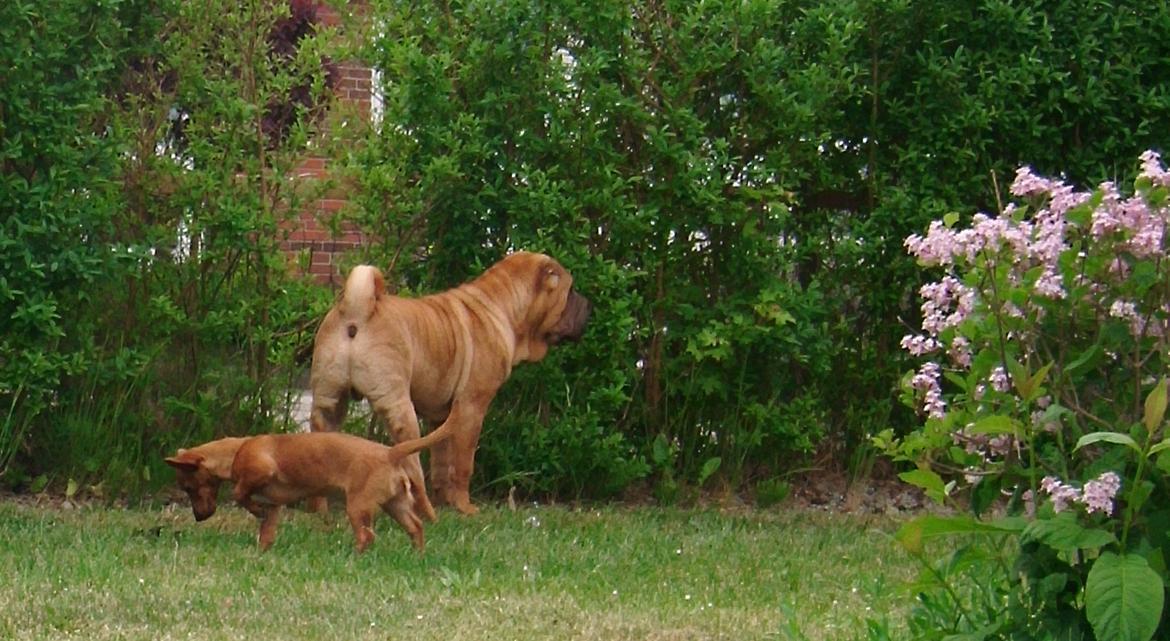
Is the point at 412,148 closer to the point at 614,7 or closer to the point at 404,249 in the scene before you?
the point at 404,249

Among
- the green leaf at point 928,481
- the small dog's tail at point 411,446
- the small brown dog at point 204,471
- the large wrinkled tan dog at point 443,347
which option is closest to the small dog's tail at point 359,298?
the large wrinkled tan dog at point 443,347

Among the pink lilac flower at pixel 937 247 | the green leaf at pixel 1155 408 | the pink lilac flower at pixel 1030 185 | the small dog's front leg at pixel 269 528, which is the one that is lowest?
the small dog's front leg at pixel 269 528

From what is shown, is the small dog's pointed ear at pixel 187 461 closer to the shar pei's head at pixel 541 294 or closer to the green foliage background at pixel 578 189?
the green foliage background at pixel 578 189

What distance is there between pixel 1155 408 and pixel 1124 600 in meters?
0.46

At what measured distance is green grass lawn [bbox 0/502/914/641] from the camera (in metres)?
5.82

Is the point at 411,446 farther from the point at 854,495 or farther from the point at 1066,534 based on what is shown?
the point at 854,495

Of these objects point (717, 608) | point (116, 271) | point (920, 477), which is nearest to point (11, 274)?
point (116, 271)

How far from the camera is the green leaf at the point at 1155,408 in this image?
4.34 meters

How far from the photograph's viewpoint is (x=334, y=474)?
717 centimetres

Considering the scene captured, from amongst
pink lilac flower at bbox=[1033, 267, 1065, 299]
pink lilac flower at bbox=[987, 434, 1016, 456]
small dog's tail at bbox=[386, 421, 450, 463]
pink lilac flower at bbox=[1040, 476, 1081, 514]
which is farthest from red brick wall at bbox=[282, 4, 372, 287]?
pink lilac flower at bbox=[1040, 476, 1081, 514]

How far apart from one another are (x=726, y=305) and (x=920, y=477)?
4.51m

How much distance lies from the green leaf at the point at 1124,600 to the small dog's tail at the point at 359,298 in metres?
4.15

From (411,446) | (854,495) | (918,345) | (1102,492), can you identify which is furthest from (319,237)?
(1102,492)

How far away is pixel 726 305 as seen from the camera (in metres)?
9.27
